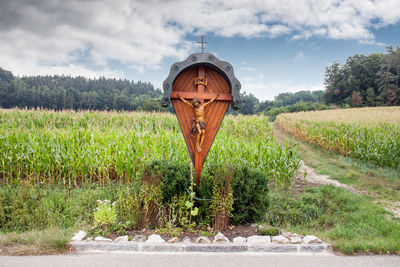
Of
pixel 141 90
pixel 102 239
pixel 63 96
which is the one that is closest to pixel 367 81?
pixel 141 90

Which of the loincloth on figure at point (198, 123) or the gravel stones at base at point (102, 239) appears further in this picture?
the loincloth on figure at point (198, 123)

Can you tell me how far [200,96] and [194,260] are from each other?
113 inches

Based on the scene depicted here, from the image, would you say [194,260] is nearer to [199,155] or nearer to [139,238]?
[139,238]

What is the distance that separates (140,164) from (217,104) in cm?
358

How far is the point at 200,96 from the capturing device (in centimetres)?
507

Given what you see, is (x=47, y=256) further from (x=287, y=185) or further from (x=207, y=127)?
(x=287, y=185)

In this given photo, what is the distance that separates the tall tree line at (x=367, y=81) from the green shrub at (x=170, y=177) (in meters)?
51.1

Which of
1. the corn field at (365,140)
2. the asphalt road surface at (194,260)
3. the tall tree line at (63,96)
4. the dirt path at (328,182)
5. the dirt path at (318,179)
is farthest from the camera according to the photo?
the tall tree line at (63,96)

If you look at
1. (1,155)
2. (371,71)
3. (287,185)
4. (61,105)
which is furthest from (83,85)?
(371,71)

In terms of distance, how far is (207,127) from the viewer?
5.23 meters

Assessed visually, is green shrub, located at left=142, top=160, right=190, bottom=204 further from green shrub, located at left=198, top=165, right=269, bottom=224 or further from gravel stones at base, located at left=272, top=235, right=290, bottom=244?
gravel stones at base, located at left=272, top=235, right=290, bottom=244

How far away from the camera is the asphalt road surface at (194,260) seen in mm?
3609

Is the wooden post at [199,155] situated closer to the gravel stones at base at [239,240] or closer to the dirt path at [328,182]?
the gravel stones at base at [239,240]

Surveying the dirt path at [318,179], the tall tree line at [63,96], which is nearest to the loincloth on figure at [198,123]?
the dirt path at [318,179]
